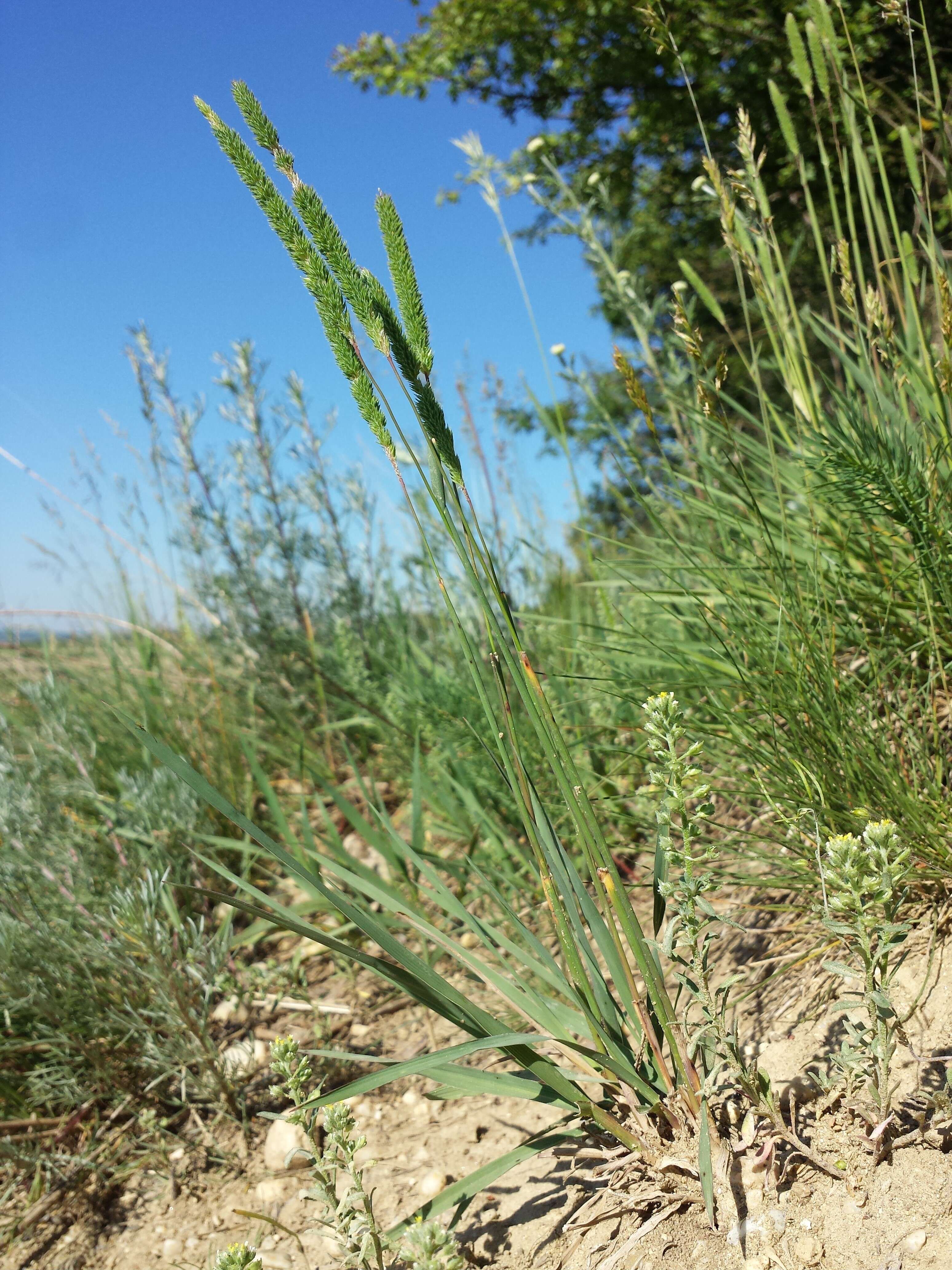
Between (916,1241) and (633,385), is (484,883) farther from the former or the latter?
(633,385)

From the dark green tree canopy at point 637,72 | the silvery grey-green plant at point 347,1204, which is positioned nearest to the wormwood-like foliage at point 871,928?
the silvery grey-green plant at point 347,1204

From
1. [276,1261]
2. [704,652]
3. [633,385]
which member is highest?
[633,385]

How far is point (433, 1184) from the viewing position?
4.07ft

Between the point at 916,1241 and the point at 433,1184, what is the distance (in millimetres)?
709

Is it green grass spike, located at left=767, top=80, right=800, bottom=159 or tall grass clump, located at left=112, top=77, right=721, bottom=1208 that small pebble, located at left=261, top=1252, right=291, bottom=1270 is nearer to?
tall grass clump, located at left=112, top=77, right=721, bottom=1208

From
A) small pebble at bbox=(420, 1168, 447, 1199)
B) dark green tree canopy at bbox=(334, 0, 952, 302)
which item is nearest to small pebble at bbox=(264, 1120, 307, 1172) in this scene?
small pebble at bbox=(420, 1168, 447, 1199)

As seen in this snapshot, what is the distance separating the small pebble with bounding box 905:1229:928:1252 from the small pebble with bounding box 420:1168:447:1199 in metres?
0.67

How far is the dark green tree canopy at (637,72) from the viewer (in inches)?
205

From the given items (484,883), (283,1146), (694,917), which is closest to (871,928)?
(694,917)

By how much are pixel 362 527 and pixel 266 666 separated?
30.1 inches

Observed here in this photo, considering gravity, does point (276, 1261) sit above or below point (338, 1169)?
below

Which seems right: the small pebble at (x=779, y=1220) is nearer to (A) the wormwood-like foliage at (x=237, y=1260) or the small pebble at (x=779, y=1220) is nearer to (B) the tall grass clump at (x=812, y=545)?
(B) the tall grass clump at (x=812, y=545)

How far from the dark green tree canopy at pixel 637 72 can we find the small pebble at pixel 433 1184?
16.4 ft

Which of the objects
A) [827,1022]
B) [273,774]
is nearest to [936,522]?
[827,1022]
